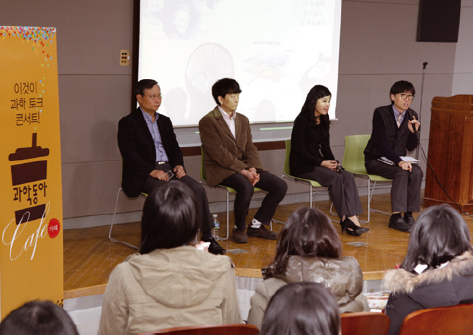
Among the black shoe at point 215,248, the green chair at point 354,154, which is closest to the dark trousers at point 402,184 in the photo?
the green chair at point 354,154

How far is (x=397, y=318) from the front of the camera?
2373mm

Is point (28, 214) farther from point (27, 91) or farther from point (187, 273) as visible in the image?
point (187, 273)

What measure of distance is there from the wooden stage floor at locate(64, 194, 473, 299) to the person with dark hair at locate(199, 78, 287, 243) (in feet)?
0.58

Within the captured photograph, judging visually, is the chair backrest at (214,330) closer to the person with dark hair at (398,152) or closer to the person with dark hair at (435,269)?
the person with dark hair at (435,269)

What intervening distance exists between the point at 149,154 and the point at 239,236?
988mm

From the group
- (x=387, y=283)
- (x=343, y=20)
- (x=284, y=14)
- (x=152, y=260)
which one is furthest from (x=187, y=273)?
(x=343, y=20)

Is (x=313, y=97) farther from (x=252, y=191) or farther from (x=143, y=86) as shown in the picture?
(x=143, y=86)

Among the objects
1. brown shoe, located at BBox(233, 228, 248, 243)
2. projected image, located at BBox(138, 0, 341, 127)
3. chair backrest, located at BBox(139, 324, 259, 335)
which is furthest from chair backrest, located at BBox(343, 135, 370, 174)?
chair backrest, located at BBox(139, 324, 259, 335)

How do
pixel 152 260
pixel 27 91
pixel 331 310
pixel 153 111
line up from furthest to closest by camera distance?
pixel 153 111 < pixel 27 91 < pixel 152 260 < pixel 331 310

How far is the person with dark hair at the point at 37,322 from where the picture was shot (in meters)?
1.38

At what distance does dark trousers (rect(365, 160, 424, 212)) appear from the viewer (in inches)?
220

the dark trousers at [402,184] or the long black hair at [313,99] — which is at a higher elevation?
the long black hair at [313,99]

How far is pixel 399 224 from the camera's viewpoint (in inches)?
219

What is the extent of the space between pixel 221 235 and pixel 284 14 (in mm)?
2300
